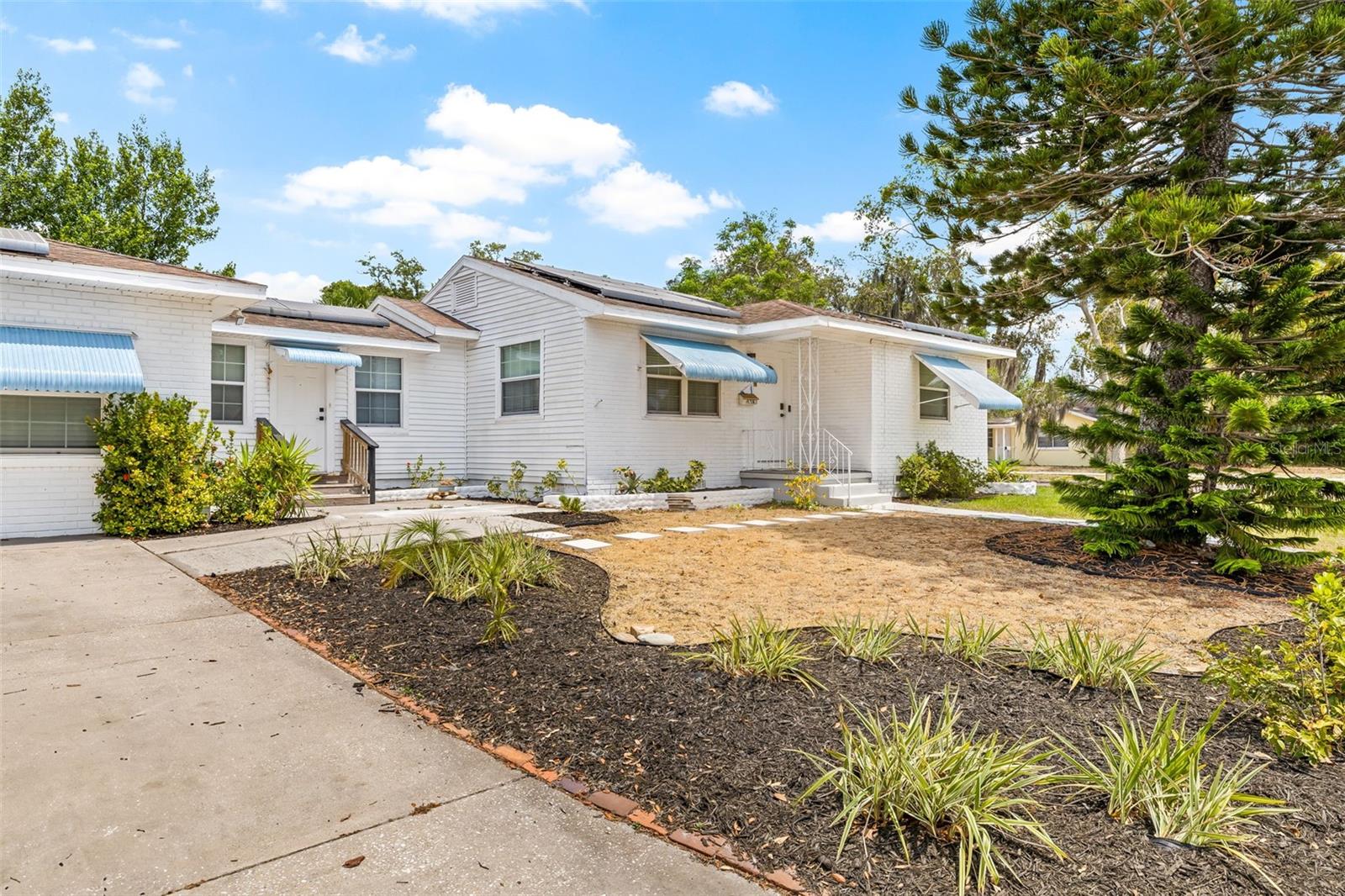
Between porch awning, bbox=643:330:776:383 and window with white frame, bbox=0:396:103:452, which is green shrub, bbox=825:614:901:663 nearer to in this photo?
porch awning, bbox=643:330:776:383

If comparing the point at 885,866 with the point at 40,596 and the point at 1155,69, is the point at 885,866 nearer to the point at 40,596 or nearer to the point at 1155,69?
the point at 40,596

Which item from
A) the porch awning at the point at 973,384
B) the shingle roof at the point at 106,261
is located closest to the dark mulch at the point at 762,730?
the shingle roof at the point at 106,261

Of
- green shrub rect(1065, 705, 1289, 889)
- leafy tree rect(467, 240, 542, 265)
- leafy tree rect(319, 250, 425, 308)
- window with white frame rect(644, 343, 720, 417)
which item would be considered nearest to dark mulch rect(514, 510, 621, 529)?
window with white frame rect(644, 343, 720, 417)

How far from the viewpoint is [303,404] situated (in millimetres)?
12820

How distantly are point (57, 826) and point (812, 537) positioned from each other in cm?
797

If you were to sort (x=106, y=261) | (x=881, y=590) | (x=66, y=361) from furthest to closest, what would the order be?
(x=106, y=261)
(x=66, y=361)
(x=881, y=590)

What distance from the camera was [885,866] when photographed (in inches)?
89.6

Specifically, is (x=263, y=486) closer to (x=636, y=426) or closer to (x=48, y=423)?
(x=48, y=423)

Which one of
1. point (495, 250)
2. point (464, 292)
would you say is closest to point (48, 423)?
point (464, 292)

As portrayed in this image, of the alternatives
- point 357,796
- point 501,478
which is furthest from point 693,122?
point 357,796

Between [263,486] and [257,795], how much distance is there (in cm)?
778

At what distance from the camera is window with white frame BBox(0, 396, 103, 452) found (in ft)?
28.5

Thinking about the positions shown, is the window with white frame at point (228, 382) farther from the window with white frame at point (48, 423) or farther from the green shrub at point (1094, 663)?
the green shrub at point (1094, 663)

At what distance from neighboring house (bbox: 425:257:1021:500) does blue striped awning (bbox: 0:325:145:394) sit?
601 centimetres
